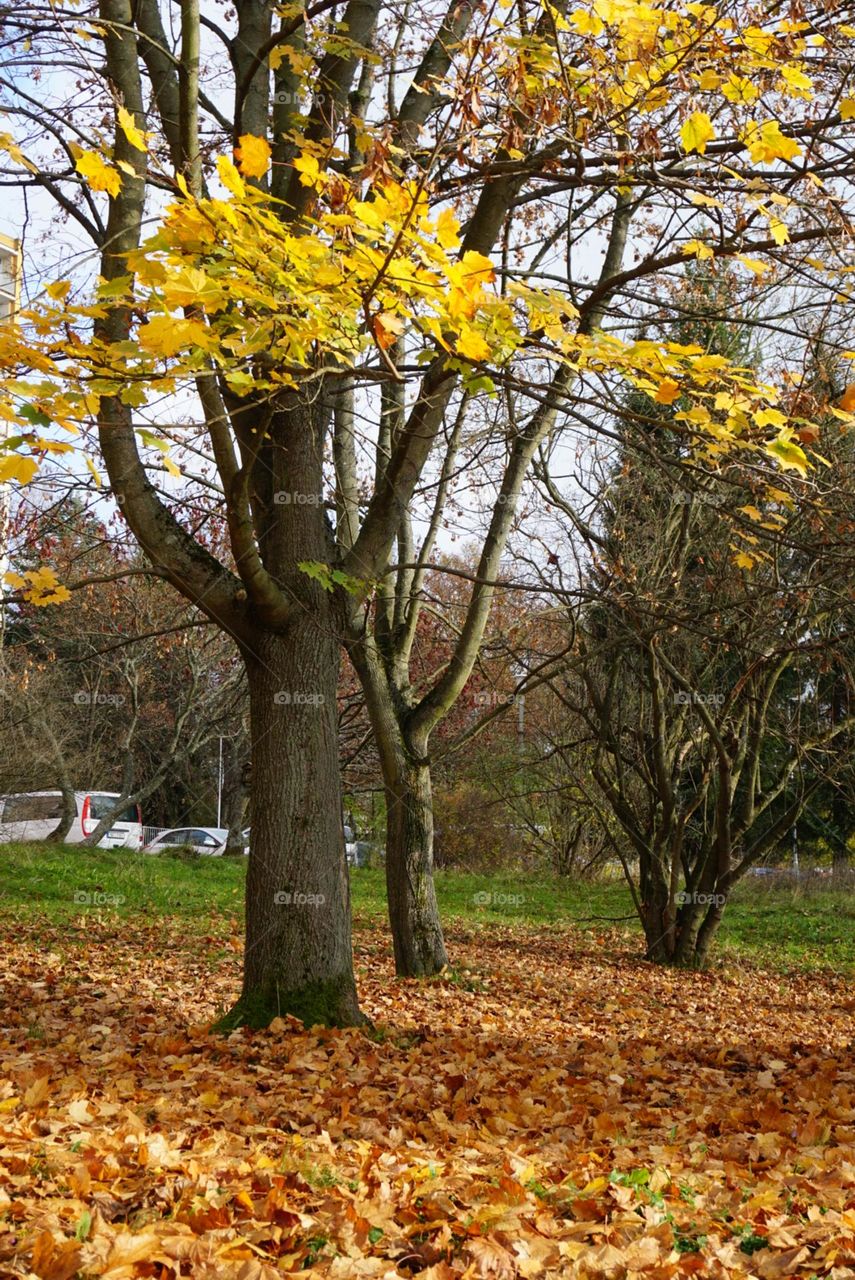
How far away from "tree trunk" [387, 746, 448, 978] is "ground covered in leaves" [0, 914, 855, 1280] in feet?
2.09

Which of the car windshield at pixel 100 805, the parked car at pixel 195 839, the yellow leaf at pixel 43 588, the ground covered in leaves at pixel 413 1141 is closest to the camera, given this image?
the ground covered in leaves at pixel 413 1141

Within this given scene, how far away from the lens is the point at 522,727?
62.6 ft

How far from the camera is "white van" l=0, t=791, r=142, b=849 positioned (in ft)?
62.6

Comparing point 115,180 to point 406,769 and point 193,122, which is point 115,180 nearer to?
point 193,122

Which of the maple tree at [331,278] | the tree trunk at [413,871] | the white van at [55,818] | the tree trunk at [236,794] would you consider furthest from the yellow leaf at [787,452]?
the tree trunk at [236,794]

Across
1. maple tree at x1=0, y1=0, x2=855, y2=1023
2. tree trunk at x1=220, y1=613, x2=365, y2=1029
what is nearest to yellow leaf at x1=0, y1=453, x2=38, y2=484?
maple tree at x1=0, y1=0, x2=855, y2=1023

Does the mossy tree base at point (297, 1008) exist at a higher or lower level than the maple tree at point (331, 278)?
lower

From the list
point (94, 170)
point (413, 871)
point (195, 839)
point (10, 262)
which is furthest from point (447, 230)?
point (195, 839)

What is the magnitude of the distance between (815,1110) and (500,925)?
30.5 feet

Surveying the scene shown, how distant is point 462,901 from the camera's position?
656 inches

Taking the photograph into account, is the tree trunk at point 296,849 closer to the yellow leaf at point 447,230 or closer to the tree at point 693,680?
the yellow leaf at point 447,230

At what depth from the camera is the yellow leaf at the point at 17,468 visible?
11.7 ft

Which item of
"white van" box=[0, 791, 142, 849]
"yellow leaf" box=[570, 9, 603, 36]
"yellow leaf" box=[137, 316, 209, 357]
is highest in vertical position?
"yellow leaf" box=[570, 9, 603, 36]

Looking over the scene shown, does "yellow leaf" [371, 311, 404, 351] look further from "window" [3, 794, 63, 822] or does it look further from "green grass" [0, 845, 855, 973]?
"window" [3, 794, 63, 822]
